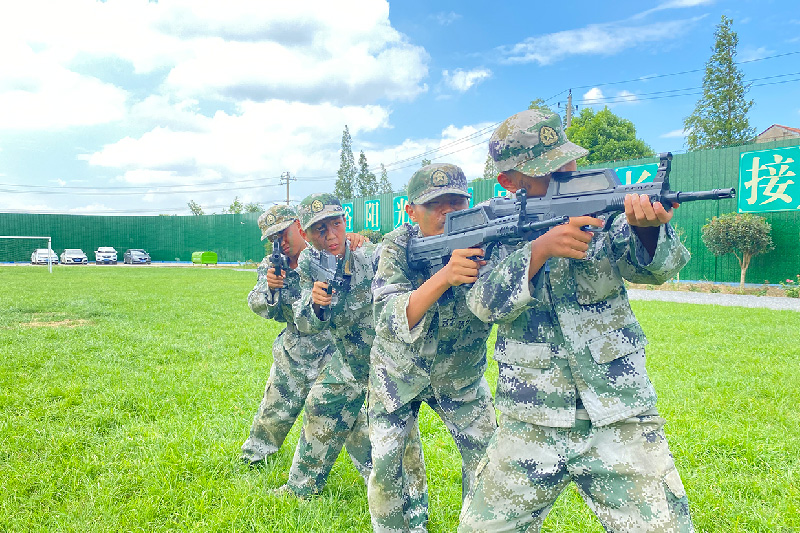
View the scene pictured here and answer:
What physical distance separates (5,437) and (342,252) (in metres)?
3.31

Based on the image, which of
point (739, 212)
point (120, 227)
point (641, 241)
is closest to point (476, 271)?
point (641, 241)

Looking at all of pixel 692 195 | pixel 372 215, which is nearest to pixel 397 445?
pixel 692 195

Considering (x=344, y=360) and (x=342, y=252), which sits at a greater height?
(x=342, y=252)

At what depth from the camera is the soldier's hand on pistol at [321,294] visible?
3.12 meters

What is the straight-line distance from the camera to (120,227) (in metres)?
44.1

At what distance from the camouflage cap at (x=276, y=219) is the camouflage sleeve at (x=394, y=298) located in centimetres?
166

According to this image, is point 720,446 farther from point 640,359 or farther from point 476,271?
point 476,271

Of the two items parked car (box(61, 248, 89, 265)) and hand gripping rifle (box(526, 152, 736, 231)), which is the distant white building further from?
parked car (box(61, 248, 89, 265))

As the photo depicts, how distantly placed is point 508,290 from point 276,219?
2.80 m

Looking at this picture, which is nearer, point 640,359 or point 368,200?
point 640,359

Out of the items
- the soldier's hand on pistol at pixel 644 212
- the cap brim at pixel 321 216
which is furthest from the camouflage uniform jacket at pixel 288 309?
the soldier's hand on pistol at pixel 644 212

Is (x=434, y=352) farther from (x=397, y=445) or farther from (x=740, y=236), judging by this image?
(x=740, y=236)

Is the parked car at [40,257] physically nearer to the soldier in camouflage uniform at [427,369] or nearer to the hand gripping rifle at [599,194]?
the soldier in camouflage uniform at [427,369]

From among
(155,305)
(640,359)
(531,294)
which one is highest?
(531,294)
